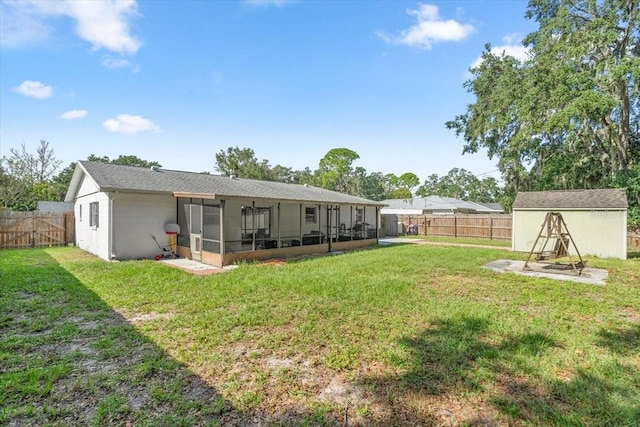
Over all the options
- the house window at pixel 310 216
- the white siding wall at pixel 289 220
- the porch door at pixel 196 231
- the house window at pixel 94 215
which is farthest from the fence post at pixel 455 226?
the house window at pixel 94 215

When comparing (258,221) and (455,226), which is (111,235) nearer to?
(258,221)

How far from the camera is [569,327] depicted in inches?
178

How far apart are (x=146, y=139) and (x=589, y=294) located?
20.0 meters

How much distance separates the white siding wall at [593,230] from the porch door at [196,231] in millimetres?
12334

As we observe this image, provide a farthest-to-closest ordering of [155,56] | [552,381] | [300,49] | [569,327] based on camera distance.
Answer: [300,49] < [155,56] < [569,327] < [552,381]

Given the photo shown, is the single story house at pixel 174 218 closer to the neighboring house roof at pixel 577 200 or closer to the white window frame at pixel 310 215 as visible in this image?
the white window frame at pixel 310 215

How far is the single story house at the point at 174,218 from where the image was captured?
9828 mm

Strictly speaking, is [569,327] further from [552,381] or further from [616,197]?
[616,197]

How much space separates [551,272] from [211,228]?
32.0 ft

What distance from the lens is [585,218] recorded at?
38.4ft

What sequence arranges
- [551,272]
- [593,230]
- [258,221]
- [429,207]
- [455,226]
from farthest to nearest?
[429,207] < [455,226] < [258,221] < [593,230] < [551,272]

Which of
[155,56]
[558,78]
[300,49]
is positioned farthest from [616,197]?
[155,56]

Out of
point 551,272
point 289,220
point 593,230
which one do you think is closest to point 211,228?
point 289,220

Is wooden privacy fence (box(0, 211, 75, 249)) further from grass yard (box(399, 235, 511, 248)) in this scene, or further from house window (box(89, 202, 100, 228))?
grass yard (box(399, 235, 511, 248))
